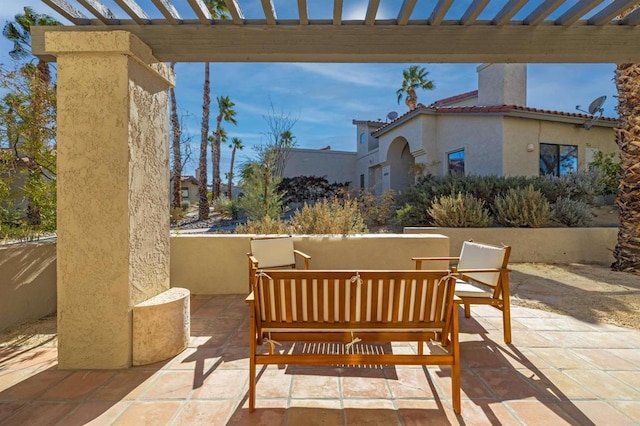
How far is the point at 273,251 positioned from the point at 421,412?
2.70m

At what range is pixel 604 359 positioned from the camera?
2846 millimetres

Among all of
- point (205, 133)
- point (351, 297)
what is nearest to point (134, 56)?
point (351, 297)

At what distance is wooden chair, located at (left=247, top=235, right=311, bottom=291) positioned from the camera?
169 inches

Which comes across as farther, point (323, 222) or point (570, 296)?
point (323, 222)

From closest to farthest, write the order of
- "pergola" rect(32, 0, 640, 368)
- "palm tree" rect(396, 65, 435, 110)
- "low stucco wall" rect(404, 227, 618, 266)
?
"pergola" rect(32, 0, 640, 368), "low stucco wall" rect(404, 227, 618, 266), "palm tree" rect(396, 65, 435, 110)

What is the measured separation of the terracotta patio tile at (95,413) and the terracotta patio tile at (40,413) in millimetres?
61

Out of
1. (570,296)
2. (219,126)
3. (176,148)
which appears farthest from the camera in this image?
(219,126)

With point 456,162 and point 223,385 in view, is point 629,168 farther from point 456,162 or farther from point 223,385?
point 223,385

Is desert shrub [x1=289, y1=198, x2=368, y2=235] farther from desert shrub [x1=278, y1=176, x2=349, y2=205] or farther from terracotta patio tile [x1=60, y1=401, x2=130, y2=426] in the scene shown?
desert shrub [x1=278, y1=176, x2=349, y2=205]

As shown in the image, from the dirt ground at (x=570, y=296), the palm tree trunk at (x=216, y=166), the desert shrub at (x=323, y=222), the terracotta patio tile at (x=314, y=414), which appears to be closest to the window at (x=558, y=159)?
the dirt ground at (x=570, y=296)

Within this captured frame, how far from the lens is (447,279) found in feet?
6.93

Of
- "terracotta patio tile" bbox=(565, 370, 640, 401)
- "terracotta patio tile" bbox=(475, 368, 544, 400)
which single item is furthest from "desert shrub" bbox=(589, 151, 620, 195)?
"terracotta patio tile" bbox=(475, 368, 544, 400)

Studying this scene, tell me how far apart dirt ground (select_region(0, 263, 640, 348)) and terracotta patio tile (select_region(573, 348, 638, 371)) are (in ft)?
3.23

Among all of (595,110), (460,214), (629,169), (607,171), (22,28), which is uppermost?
(22,28)
